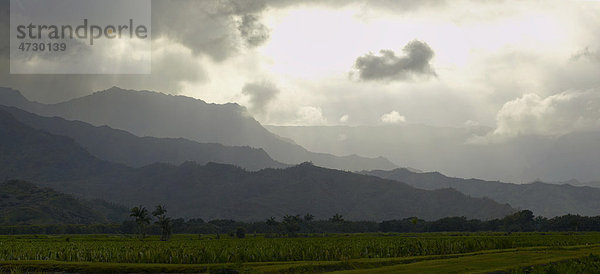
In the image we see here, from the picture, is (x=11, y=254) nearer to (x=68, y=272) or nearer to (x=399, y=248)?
(x=68, y=272)

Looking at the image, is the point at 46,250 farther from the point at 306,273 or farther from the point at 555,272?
the point at 555,272

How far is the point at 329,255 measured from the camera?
78.0 m

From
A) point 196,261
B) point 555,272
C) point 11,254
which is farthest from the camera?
point 11,254

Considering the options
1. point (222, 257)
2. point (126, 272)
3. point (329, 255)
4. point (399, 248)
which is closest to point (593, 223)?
point (399, 248)

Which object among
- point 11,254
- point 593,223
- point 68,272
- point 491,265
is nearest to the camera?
point 491,265

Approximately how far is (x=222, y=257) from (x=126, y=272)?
13.6 m

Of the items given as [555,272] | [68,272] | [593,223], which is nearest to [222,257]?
[68,272]

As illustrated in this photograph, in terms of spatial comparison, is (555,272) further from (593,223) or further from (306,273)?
(593,223)

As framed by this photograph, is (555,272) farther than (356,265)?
No

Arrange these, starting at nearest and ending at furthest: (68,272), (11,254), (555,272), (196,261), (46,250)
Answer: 1. (555,272)
2. (68,272)
3. (196,261)
4. (11,254)
5. (46,250)

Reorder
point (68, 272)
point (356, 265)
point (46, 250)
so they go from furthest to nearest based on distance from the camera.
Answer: point (46, 250)
point (68, 272)
point (356, 265)

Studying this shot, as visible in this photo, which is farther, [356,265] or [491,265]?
[356,265]

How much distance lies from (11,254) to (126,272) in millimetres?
26831

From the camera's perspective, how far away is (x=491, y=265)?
54.9 m
